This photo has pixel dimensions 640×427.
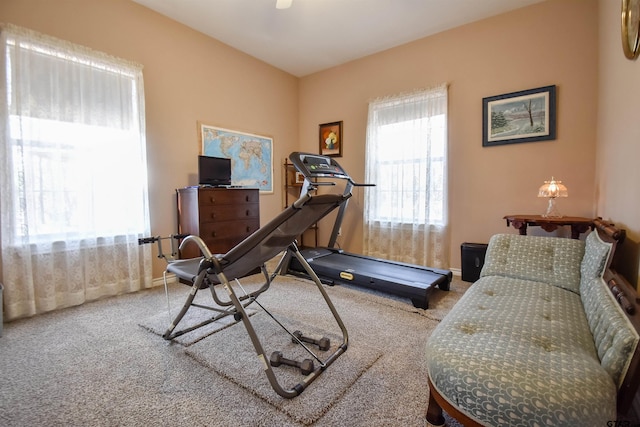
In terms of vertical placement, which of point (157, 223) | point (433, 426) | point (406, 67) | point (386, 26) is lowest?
point (433, 426)

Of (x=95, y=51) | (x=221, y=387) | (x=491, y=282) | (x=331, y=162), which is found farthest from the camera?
(x=331, y=162)

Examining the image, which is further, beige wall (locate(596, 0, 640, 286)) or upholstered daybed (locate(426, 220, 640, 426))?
beige wall (locate(596, 0, 640, 286))

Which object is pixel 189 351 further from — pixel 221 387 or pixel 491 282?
pixel 491 282

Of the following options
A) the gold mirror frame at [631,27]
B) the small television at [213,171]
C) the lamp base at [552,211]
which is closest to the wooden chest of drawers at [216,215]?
the small television at [213,171]

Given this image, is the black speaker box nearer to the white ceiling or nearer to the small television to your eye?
the white ceiling

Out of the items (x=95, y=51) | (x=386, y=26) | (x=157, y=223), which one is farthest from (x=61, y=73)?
(x=386, y=26)

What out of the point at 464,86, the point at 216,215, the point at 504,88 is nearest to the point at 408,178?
the point at 464,86

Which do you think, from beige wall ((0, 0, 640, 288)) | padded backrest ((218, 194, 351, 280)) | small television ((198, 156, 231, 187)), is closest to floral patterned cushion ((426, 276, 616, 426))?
padded backrest ((218, 194, 351, 280))

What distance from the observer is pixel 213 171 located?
3.37 meters

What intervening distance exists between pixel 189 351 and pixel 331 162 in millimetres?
2461

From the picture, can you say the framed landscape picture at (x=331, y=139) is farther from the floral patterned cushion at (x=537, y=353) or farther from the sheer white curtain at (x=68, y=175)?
the floral patterned cushion at (x=537, y=353)

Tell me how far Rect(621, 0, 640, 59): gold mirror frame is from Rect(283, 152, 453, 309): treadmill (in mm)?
1997

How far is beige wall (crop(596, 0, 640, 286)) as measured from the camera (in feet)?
5.30

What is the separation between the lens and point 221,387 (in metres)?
1.49
